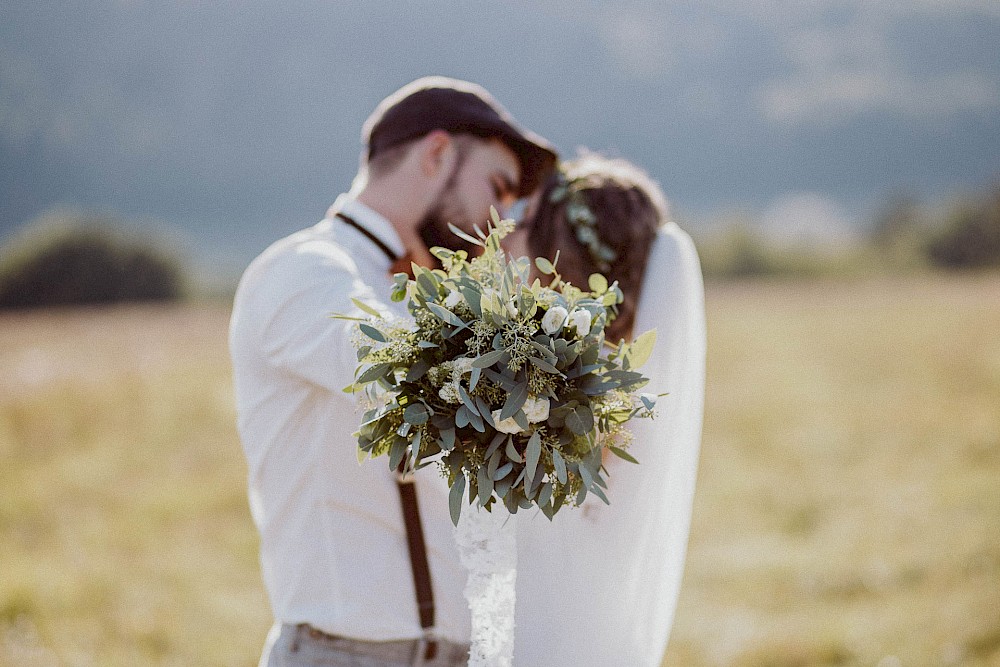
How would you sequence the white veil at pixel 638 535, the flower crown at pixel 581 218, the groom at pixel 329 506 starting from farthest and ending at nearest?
the flower crown at pixel 581 218 < the white veil at pixel 638 535 < the groom at pixel 329 506

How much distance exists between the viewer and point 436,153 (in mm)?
2504

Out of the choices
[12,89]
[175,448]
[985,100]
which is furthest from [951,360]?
[985,100]

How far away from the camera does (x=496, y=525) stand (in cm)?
180

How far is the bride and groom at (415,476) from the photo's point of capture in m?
2.18

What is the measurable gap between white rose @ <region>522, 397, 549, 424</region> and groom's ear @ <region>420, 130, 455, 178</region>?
123 centimetres

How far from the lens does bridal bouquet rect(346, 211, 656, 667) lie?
4.95 ft

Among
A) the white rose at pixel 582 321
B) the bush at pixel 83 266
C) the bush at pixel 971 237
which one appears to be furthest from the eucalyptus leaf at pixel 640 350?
the bush at pixel 971 237

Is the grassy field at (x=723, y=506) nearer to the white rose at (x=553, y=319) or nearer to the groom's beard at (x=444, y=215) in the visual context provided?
the groom's beard at (x=444, y=215)

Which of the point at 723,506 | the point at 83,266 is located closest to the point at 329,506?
the point at 723,506

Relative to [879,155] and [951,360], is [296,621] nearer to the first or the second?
[951,360]

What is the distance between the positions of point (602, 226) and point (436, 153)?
0.68 metres

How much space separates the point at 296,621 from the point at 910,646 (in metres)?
4.42

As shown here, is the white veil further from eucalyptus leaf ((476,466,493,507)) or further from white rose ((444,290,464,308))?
white rose ((444,290,464,308))

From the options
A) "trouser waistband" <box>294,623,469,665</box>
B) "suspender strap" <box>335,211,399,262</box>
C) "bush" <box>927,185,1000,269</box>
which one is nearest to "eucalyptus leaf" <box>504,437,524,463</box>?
"trouser waistband" <box>294,623,469,665</box>
